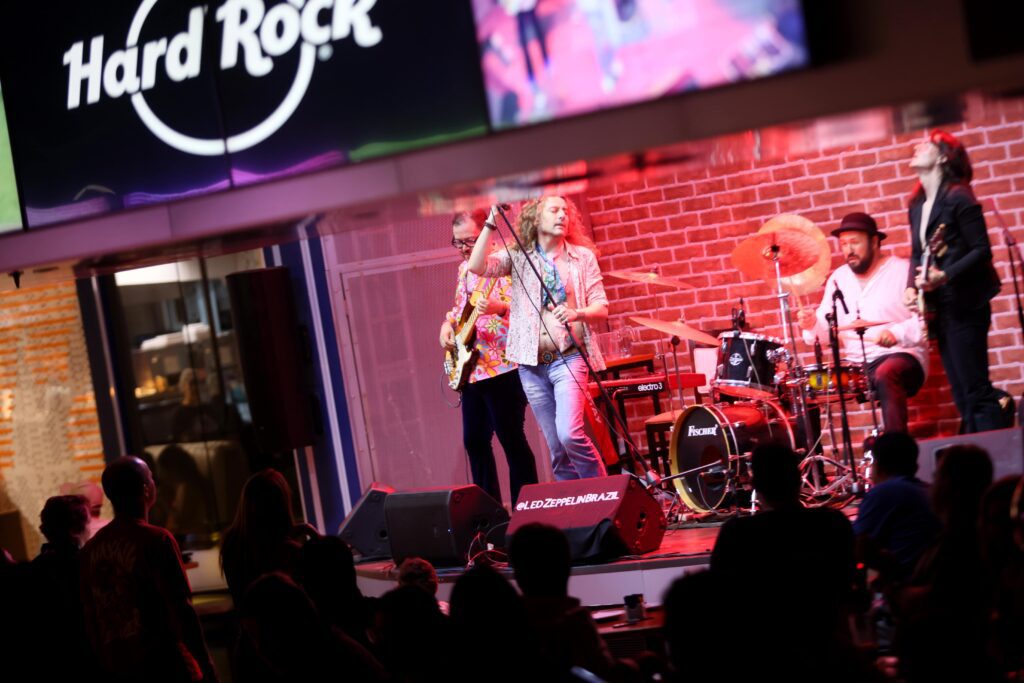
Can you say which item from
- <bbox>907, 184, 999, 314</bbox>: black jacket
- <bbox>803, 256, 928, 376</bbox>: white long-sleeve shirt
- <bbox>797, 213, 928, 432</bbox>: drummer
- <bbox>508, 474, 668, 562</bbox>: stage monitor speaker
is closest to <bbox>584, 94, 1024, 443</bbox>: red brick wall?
<bbox>797, 213, 928, 432</bbox>: drummer

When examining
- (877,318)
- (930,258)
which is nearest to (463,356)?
(877,318)

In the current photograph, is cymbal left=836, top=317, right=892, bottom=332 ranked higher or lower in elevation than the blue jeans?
higher

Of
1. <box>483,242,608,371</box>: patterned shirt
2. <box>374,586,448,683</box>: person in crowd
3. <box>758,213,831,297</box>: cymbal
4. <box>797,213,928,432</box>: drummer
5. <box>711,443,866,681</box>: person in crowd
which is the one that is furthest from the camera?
<box>758,213,831,297</box>: cymbal

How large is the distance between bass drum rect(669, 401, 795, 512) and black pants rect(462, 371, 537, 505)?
903 mm

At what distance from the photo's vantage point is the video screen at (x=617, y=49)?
3.91 m

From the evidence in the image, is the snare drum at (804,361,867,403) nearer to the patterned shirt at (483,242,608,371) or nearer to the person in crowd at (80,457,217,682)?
the patterned shirt at (483,242,608,371)

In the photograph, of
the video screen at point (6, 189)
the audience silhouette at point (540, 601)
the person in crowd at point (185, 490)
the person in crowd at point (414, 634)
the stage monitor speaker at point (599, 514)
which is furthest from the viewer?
the person in crowd at point (185, 490)

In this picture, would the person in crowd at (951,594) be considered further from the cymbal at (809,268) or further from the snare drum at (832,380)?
the cymbal at (809,268)

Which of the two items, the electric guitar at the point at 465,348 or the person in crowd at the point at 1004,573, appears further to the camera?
the electric guitar at the point at 465,348

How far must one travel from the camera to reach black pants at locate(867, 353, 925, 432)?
7027 millimetres

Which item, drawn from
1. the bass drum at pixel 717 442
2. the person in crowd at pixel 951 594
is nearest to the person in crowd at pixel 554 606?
the person in crowd at pixel 951 594

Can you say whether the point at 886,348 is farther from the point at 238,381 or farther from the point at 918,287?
the point at 238,381

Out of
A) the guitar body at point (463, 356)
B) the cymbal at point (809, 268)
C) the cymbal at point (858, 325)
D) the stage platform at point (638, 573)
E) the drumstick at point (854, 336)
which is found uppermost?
the cymbal at point (809, 268)

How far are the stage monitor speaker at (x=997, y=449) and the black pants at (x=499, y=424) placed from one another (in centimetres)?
237
